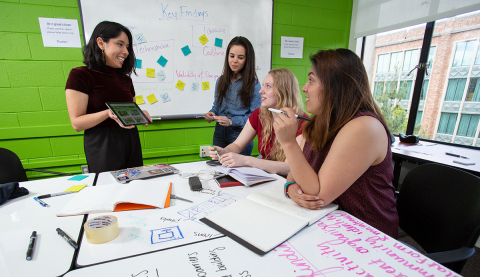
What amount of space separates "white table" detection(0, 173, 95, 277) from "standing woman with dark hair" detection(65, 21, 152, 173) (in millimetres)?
414

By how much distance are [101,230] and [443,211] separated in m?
1.20

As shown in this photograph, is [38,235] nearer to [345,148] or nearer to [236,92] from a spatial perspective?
[345,148]

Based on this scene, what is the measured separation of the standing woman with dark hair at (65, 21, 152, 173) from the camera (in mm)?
1313

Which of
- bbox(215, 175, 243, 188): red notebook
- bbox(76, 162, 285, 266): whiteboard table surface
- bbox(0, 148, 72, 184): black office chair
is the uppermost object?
bbox(76, 162, 285, 266): whiteboard table surface

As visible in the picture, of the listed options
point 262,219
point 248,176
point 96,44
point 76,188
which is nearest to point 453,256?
point 262,219

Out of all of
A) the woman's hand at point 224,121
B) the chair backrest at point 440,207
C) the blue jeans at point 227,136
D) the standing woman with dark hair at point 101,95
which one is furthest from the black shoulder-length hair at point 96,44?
the chair backrest at point 440,207

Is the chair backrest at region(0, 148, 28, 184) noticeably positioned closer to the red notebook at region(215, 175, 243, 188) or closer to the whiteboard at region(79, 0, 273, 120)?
the whiteboard at region(79, 0, 273, 120)

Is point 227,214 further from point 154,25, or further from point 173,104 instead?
point 154,25

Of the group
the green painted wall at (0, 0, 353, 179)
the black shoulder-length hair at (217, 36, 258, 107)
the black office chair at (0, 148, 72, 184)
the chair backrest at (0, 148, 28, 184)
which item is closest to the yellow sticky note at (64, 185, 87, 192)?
the black office chair at (0, 148, 72, 184)

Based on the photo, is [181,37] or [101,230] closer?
[101,230]

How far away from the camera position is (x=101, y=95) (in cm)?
140

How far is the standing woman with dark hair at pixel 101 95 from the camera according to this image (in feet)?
4.31

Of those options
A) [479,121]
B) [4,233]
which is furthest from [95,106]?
[479,121]

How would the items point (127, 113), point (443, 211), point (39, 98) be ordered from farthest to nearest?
point (39, 98)
point (127, 113)
point (443, 211)
